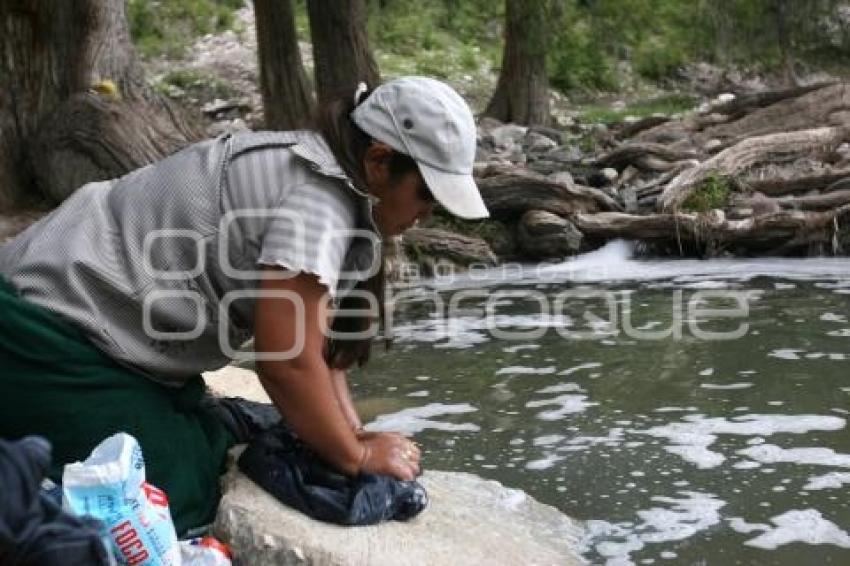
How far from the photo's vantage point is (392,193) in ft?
9.04

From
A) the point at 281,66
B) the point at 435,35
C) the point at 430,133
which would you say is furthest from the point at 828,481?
the point at 435,35

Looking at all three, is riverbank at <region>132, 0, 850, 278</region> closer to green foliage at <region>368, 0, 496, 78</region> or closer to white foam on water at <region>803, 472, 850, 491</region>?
white foam on water at <region>803, 472, 850, 491</region>

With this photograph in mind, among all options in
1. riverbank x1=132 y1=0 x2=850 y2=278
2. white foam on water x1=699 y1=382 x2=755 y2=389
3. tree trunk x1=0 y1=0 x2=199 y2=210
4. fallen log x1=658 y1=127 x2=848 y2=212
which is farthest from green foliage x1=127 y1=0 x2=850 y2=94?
white foam on water x1=699 y1=382 x2=755 y2=389

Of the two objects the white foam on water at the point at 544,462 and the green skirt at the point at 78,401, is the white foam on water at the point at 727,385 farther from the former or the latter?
the green skirt at the point at 78,401

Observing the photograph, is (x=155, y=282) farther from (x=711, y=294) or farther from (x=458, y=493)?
(x=711, y=294)

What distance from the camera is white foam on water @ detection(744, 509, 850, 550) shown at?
3449 millimetres

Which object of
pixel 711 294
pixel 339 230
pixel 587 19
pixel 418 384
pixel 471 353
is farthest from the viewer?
pixel 587 19

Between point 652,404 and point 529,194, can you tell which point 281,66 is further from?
point 652,404

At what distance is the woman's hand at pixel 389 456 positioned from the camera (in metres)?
2.91

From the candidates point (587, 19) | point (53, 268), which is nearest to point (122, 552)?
point (53, 268)

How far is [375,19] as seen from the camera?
22.8 metres

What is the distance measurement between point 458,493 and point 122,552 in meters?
1.43

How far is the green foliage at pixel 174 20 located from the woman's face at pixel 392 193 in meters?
20.0

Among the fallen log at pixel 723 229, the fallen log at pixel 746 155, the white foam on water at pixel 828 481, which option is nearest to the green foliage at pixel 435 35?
the fallen log at pixel 746 155
